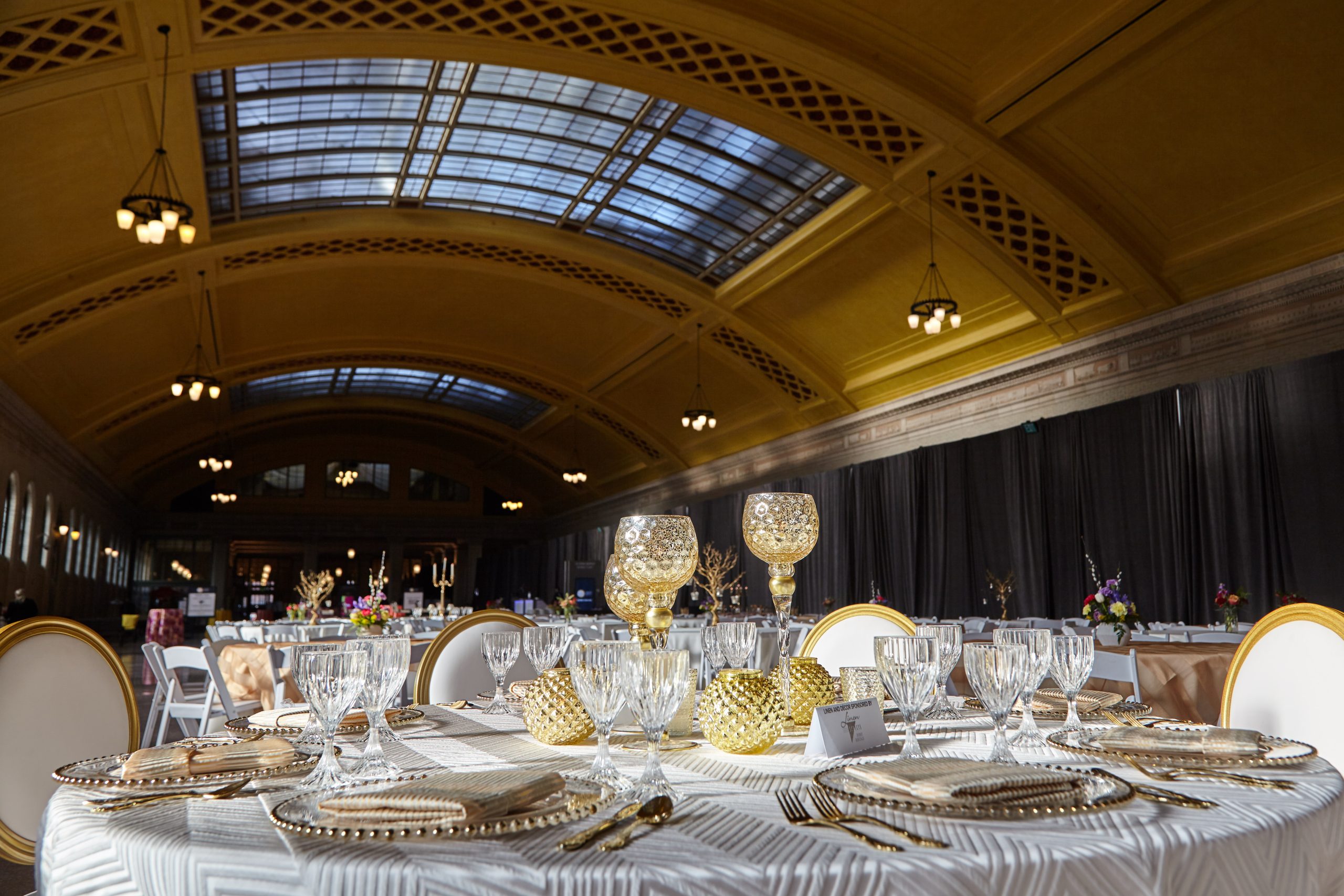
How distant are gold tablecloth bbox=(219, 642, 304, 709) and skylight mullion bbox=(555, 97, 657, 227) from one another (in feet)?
22.1

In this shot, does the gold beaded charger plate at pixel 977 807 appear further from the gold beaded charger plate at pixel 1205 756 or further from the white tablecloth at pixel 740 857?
the gold beaded charger plate at pixel 1205 756

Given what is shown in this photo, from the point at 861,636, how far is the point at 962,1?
677 cm

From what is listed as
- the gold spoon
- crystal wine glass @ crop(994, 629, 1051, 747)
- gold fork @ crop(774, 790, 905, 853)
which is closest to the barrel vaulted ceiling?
crystal wine glass @ crop(994, 629, 1051, 747)

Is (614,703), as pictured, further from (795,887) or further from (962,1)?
(962,1)

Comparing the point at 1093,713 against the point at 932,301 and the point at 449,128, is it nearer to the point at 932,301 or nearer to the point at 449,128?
the point at 932,301

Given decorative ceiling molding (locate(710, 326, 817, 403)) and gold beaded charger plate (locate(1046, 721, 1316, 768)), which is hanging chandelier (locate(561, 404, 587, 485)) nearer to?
decorative ceiling molding (locate(710, 326, 817, 403))

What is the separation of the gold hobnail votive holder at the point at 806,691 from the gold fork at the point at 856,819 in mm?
604

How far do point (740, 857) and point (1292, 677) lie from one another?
1.53 metres

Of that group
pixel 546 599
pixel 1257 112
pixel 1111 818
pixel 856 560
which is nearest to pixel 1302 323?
pixel 1257 112

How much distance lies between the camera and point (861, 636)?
2.73 metres

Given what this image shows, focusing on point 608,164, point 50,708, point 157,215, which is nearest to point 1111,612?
point 50,708

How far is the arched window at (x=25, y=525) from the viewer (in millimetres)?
14945

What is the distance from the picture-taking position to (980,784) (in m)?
1.07

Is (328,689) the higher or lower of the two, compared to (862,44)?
lower
